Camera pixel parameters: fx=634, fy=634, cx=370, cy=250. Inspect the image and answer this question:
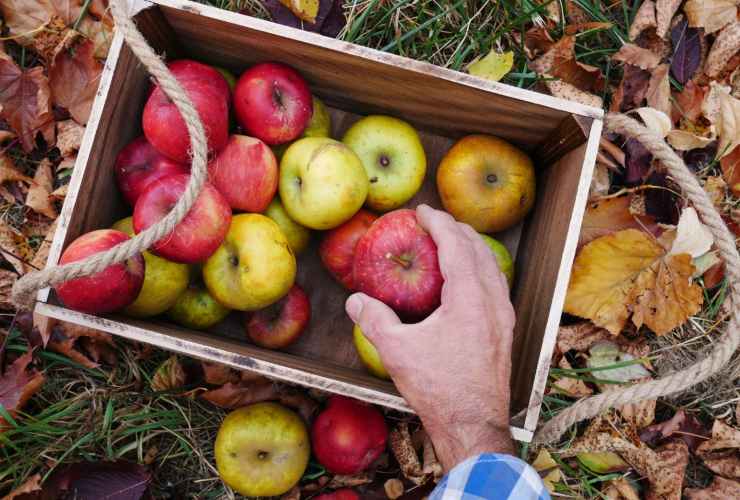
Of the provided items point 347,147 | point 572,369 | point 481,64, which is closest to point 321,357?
point 347,147

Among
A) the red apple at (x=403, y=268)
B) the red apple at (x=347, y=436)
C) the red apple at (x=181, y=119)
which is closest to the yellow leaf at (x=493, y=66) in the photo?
the red apple at (x=403, y=268)

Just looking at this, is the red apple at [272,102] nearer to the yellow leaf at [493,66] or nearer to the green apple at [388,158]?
the green apple at [388,158]

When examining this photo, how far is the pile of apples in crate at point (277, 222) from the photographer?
62.1 inches

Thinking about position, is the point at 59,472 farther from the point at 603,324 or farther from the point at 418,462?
the point at 603,324

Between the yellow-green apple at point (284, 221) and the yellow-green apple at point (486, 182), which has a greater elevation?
the yellow-green apple at point (486, 182)

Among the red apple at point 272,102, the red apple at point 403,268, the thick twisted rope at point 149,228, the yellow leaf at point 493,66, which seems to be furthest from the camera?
the yellow leaf at point 493,66

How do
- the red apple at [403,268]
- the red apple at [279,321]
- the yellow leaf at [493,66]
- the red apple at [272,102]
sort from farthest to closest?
the yellow leaf at [493,66], the red apple at [279,321], the red apple at [272,102], the red apple at [403,268]

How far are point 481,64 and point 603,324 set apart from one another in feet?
3.26

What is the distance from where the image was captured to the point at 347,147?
185 cm

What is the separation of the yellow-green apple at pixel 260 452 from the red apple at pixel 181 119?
2.68ft

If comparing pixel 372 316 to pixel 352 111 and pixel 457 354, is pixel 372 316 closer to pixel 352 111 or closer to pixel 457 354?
pixel 457 354

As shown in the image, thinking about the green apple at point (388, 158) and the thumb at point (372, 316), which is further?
the green apple at point (388, 158)

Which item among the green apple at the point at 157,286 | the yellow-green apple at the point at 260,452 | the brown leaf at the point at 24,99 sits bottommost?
the yellow-green apple at the point at 260,452

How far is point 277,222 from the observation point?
187 centimetres
